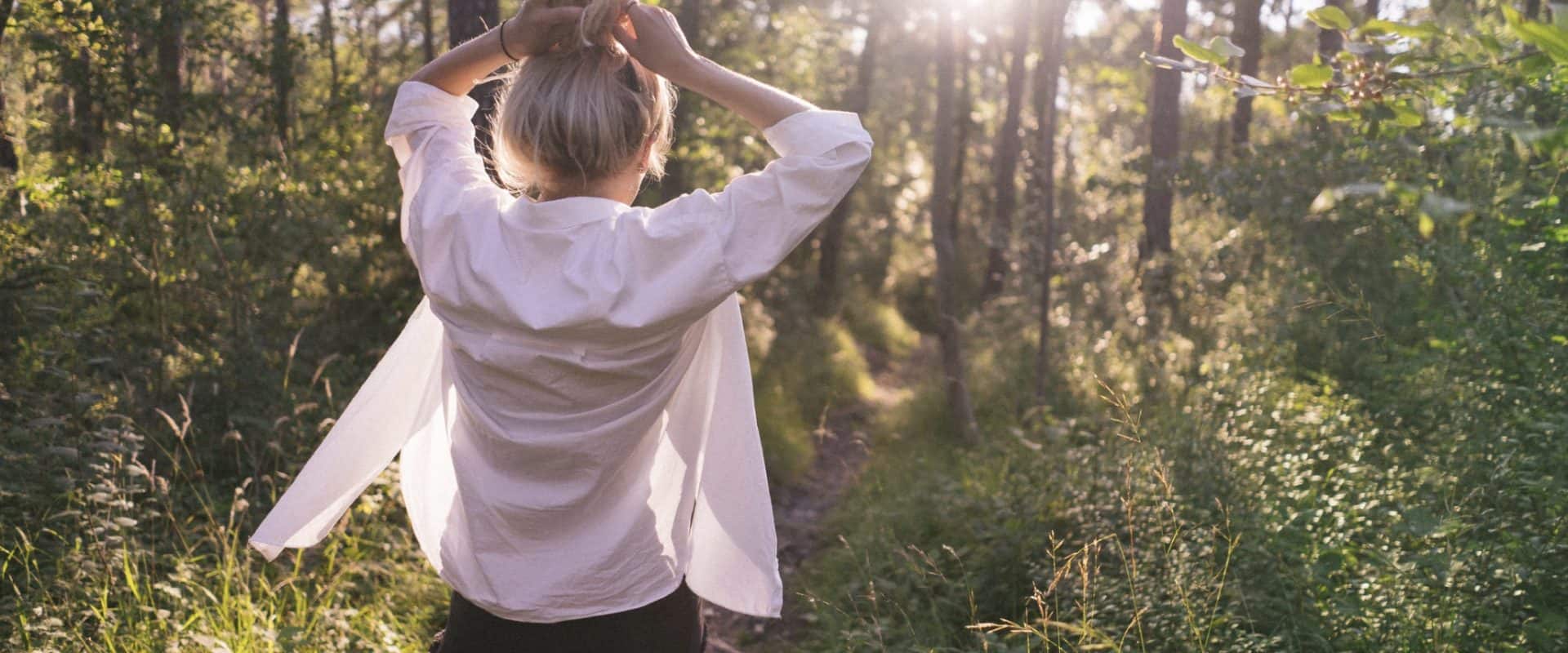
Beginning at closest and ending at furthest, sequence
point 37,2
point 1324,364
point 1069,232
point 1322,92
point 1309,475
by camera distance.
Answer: point 1322,92
point 1309,475
point 37,2
point 1324,364
point 1069,232

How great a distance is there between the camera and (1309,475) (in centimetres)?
468

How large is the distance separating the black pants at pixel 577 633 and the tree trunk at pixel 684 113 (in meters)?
8.61

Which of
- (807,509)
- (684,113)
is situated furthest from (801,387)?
(807,509)

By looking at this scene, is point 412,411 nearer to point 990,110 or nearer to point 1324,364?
point 1324,364

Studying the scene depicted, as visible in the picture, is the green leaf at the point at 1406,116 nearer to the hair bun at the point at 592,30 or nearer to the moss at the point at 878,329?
the hair bun at the point at 592,30

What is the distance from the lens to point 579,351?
1.91 meters

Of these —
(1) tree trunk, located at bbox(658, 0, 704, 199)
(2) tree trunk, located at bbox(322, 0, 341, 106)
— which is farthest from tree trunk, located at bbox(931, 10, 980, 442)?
(2) tree trunk, located at bbox(322, 0, 341, 106)

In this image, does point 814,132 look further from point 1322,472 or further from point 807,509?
point 807,509

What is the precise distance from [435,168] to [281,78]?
6522mm

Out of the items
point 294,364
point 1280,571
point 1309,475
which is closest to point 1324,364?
point 1309,475

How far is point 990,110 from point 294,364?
20698 mm

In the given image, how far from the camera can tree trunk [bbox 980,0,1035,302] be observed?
9.87 m

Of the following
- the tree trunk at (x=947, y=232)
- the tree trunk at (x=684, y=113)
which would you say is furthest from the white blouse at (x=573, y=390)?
the tree trunk at (x=684, y=113)

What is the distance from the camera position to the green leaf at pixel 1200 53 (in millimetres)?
2178
